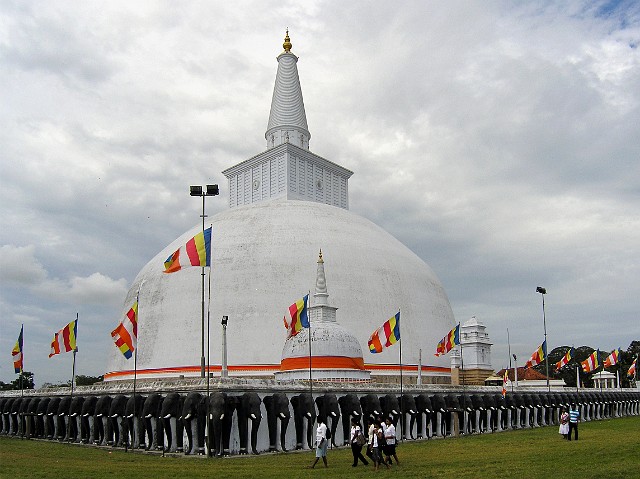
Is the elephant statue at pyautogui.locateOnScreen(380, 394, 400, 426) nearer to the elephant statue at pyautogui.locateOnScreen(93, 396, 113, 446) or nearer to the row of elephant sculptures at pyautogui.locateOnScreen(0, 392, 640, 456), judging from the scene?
the row of elephant sculptures at pyautogui.locateOnScreen(0, 392, 640, 456)

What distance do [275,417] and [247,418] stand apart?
64.1 inches

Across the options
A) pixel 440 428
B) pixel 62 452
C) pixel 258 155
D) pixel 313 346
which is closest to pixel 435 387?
pixel 440 428

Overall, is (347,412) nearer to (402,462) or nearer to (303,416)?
(303,416)

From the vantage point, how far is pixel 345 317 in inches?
1837

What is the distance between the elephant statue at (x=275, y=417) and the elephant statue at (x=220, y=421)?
1.95 metres

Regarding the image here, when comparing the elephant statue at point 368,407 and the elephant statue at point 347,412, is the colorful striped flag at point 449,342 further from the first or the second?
the elephant statue at point 347,412

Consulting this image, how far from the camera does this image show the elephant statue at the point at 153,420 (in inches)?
1187

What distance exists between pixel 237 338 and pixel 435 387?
13.7 meters

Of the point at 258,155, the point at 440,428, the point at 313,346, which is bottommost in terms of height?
the point at 440,428

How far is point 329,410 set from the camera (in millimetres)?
31641

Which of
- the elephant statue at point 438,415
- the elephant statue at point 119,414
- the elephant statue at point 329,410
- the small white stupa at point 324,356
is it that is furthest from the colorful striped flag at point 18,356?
the elephant statue at point 438,415

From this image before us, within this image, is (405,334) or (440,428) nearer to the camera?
(440,428)

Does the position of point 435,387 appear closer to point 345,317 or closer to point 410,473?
point 345,317

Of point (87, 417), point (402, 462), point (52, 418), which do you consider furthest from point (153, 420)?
point (402, 462)
